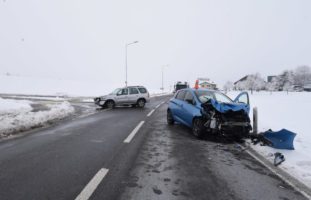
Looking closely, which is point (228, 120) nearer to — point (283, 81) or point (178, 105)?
point (178, 105)

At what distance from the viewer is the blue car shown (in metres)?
7.38

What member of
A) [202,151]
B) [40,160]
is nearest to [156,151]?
[202,151]

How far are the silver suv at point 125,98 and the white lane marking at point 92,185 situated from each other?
15.2 meters

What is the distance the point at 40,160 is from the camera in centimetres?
543

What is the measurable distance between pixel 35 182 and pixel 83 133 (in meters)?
4.59

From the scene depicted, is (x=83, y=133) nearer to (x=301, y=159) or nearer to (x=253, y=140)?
(x=253, y=140)

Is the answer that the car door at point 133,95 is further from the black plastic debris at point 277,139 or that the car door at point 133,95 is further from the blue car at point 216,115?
the black plastic debris at point 277,139

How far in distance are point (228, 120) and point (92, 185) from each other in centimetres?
483

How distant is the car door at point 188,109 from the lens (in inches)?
331

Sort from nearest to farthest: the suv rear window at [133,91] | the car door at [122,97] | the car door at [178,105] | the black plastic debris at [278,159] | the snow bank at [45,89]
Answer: the black plastic debris at [278,159] < the car door at [178,105] < the car door at [122,97] < the suv rear window at [133,91] < the snow bank at [45,89]

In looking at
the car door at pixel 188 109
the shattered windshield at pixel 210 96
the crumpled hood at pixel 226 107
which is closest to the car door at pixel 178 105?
the car door at pixel 188 109

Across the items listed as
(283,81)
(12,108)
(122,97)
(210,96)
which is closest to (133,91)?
(122,97)

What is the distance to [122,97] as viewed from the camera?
2002 centimetres

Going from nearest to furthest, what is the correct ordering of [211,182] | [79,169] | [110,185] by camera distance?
[110,185]
[211,182]
[79,169]
